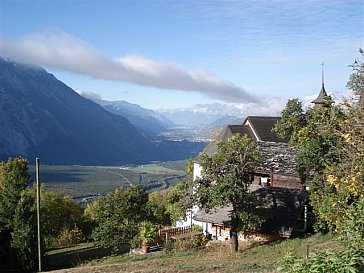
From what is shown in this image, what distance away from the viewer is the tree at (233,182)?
76.9 feet

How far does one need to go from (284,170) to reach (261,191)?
359 centimetres

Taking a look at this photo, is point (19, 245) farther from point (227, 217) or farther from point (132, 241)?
point (227, 217)

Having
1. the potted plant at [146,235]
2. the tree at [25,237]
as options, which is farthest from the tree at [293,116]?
the tree at [25,237]

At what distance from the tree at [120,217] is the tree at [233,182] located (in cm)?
902

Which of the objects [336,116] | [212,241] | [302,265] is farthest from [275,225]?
[302,265]

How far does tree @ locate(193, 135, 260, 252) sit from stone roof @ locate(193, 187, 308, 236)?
2.16 metres

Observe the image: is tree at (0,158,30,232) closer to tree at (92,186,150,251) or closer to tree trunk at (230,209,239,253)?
tree at (92,186,150,251)

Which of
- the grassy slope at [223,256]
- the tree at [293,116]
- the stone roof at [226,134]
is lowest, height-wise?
the grassy slope at [223,256]

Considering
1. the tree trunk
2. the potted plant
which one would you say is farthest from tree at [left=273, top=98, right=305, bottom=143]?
the potted plant

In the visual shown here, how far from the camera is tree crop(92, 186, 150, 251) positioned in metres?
31.1

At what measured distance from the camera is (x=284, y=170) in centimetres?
3197

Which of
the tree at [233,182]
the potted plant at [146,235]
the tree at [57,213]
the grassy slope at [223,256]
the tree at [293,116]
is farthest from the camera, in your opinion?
the tree at [57,213]

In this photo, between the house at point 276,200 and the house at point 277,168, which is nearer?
the house at point 276,200

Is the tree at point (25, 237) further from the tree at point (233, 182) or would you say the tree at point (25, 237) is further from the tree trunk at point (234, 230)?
the tree trunk at point (234, 230)
